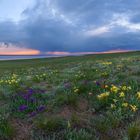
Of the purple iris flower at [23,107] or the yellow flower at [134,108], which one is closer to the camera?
the yellow flower at [134,108]

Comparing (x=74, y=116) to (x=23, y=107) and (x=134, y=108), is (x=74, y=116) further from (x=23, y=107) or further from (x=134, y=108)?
(x=23, y=107)

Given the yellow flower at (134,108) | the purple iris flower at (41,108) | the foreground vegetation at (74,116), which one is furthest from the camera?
the purple iris flower at (41,108)

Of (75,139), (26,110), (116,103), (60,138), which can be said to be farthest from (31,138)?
(116,103)

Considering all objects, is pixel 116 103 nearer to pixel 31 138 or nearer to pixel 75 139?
pixel 75 139

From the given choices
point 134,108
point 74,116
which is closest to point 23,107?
point 74,116

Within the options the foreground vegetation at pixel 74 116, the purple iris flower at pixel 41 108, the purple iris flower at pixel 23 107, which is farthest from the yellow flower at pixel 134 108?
the purple iris flower at pixel 23 107

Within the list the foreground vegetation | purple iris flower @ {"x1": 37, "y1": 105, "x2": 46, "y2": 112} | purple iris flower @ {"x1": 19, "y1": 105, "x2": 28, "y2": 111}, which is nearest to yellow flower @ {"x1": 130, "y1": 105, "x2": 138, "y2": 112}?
the foreground vegetation

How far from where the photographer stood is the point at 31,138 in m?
6.23

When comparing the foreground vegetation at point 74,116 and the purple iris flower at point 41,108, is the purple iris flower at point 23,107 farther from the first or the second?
the purple iris flower at point 41,108

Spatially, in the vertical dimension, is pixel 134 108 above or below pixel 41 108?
above

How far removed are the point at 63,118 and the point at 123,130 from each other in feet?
5.41

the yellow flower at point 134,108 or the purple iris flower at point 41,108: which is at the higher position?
the yellow flower at point 134,108

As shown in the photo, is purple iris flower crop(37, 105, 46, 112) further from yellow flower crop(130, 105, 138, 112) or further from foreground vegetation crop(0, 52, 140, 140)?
yellow flower crop(130, 105, 138, 112)

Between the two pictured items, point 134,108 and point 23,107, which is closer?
point 134,108
